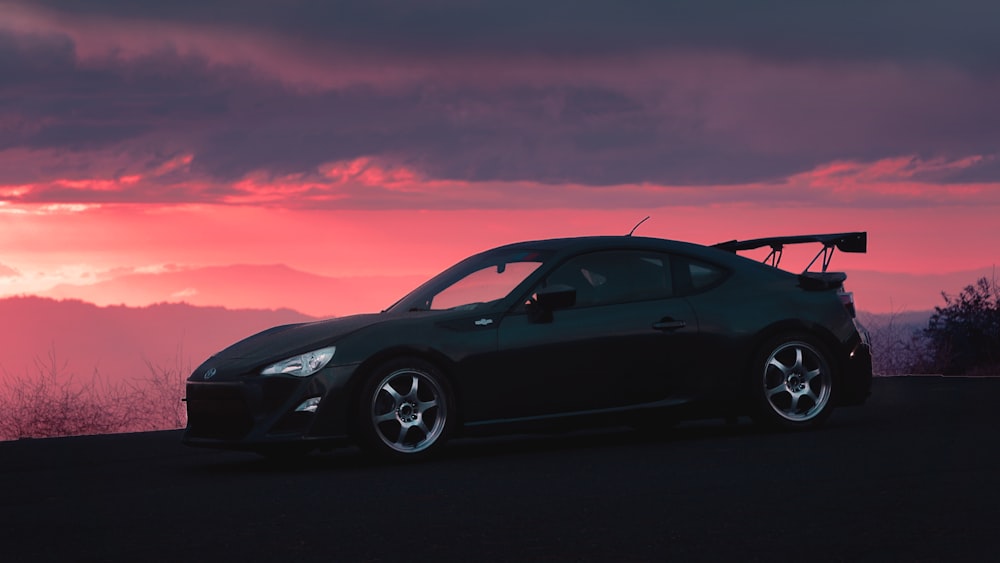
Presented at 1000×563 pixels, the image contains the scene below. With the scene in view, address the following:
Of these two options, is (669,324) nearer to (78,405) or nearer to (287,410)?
(287,410)

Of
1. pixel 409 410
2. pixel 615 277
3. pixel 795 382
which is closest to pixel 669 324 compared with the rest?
pixel 615 277

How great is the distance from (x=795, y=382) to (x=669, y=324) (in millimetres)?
1215

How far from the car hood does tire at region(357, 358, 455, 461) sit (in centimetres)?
41

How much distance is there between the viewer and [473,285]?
11062mm

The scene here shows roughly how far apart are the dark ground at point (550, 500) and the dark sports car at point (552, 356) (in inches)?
11.2

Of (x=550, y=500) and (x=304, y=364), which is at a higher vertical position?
(x=304, y=364)

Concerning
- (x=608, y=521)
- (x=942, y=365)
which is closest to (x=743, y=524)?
(x=608, y=521)

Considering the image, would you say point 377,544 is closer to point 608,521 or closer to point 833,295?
point 608,521

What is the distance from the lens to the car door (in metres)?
10.5

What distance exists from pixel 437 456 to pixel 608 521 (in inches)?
136

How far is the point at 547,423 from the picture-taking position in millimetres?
10578

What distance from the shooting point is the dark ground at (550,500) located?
21.7ft

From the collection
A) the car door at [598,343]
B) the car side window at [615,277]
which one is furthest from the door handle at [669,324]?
the car side window at [615,277]

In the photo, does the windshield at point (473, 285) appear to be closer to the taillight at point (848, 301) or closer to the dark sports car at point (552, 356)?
the dark sports car at point (552, 356)
